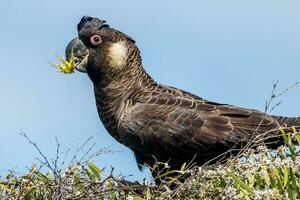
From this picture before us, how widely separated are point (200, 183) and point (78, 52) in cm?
382

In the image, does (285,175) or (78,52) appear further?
(78,52)

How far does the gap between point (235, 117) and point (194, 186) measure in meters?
2.60

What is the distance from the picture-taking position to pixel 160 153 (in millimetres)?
9125

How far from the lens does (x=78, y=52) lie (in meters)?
10.1

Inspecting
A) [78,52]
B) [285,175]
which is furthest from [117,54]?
[285,175]

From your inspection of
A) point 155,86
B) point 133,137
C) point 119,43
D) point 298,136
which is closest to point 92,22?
point 119,43

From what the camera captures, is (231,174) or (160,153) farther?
(160,153)

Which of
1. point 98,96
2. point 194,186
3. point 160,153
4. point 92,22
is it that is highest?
point 92,22

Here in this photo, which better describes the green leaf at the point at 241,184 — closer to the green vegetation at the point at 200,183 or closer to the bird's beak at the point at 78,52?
the green vegetation at the point at 200,183

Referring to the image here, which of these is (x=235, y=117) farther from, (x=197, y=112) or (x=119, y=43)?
(x=119, y=43)

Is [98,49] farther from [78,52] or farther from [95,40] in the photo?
[78,52]

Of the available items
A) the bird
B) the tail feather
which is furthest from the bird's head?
the tail feather

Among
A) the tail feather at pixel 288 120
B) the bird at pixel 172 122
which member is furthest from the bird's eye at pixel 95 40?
the tail feather at pixel 288 120

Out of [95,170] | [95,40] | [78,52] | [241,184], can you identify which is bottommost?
[241,184]
